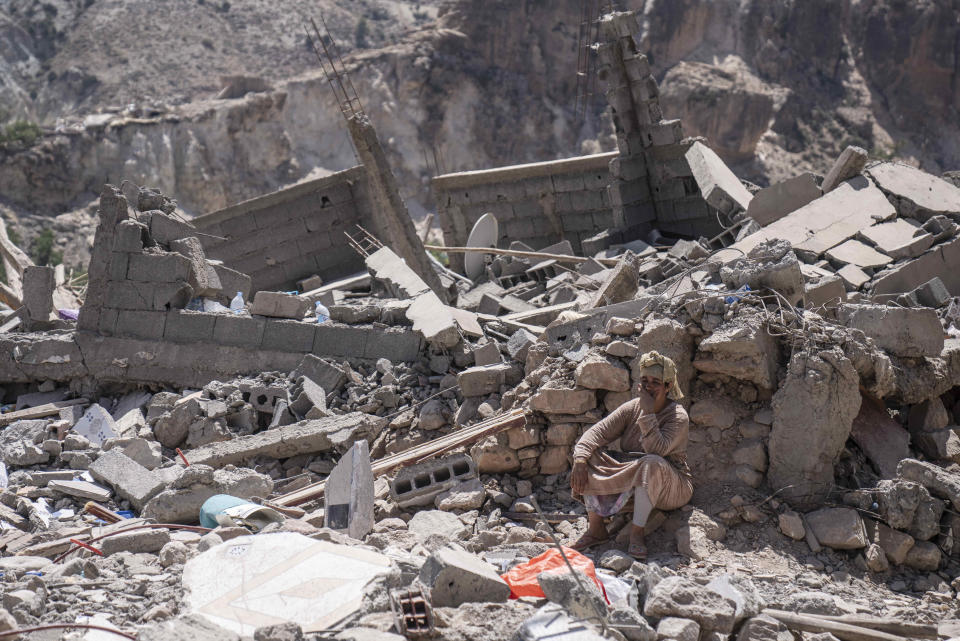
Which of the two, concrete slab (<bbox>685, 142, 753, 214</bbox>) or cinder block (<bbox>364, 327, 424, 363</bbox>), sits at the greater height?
concrete slab (<bbox>685, 142, 753, 214</bbox>)

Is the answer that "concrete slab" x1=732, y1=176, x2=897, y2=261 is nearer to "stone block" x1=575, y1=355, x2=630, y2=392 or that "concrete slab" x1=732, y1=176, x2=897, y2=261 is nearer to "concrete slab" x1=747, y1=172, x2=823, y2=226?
"concrete slab" x1=747, y1=172, x2=823, y2=226

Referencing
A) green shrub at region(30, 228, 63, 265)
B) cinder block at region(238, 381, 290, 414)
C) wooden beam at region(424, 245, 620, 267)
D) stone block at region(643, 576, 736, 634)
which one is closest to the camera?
stone block at region(643, 576, 736, 634)

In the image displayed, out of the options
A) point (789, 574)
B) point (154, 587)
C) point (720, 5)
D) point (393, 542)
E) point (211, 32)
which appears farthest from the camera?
point (211, 32)

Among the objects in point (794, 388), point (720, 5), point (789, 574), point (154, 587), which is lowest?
point (789, 574)

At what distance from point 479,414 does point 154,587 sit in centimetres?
323

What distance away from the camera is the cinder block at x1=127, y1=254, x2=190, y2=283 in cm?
916

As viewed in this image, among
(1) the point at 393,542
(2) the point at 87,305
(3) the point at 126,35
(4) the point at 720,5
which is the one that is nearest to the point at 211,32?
(3) the point at 126,35

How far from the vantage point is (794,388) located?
6211mm

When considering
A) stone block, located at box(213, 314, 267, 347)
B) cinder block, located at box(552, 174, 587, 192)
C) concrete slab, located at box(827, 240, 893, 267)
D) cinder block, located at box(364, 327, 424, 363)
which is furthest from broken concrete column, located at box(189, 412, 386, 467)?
cinder block, located at box(552, 174, 587, 192)

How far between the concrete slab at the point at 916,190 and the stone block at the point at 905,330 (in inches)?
147

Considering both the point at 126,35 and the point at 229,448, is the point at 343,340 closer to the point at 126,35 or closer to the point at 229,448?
the point at 229,448

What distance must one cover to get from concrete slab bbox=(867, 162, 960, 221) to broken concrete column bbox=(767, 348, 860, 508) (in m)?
4.61

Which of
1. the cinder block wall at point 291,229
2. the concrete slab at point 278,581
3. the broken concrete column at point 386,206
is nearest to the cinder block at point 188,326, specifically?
the cinder block wall at point 291,229

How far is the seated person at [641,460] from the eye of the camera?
5.63 meters
